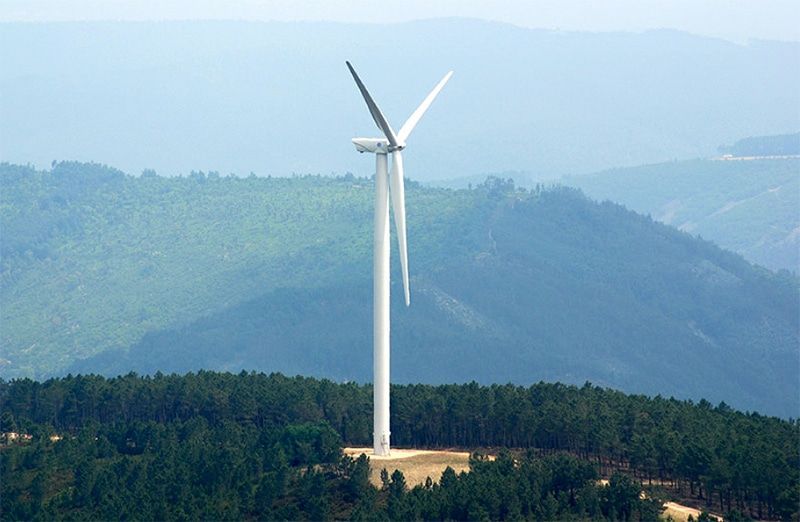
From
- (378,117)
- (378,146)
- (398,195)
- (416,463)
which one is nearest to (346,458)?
(416,463)

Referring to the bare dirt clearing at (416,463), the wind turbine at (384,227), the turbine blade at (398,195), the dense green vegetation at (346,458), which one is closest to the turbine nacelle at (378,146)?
the wind turbine at (384,227)


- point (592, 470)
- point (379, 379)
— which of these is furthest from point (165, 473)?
point (592, 470)

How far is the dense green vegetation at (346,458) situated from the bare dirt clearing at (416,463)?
5.98ft

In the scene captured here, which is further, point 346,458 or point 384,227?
point 346,458

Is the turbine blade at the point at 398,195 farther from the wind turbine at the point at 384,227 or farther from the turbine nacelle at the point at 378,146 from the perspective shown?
the turbine nacelle at the point at 378,146

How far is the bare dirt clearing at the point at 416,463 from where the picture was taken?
123 metres

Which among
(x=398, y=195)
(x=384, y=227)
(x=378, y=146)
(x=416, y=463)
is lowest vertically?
(x=416, y=463)

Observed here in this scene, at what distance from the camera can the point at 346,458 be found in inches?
4845

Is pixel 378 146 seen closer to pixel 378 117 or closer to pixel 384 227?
pixel 378 117

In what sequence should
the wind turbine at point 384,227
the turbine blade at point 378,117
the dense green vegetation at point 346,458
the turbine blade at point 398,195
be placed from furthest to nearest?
the wind turbine at point 384,227, the turbine blade at point 398,195, the dense green vegetation at point 346,458, the turbine blade at point 378,117

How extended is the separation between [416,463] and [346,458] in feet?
16.1

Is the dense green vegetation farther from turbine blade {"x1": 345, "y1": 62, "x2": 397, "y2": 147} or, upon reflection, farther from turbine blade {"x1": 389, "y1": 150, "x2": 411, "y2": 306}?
turbine blade {"x1": 345, "y1": 62, "x2": 397, "y2": 147}

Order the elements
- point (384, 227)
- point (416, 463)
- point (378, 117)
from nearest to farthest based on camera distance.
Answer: point (378, 117) → point (384, 227) → point (416, 463)

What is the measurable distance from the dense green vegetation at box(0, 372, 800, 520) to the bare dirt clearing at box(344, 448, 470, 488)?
1822 mm
